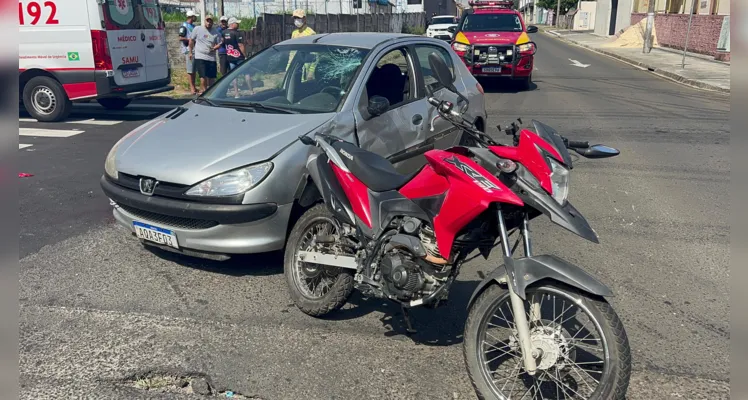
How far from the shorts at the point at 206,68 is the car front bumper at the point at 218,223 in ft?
32.2

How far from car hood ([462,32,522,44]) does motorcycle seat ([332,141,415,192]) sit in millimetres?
12181

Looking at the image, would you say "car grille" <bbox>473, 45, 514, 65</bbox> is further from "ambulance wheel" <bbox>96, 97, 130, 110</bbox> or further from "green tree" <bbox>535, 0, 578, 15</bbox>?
"green tree" <bbox>535, 0, 578, 15</bbox>

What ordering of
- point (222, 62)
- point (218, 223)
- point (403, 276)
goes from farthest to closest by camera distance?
1. point (222, 62)
2. point (218, 223)
3. point (403, 276)

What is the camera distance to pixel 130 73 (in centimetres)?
1127

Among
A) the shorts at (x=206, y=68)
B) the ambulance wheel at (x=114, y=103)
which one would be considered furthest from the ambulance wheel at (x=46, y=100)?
the shorts at (x=206, y=68)

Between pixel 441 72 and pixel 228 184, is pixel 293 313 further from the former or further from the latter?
pixel 441 72

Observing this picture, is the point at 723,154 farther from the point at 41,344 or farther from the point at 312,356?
the point at 41,344

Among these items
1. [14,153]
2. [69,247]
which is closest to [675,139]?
[69,247]

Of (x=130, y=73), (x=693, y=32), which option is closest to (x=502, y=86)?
(x=130, y=73)

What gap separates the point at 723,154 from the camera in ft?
28.6

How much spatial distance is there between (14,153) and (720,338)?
4.00m

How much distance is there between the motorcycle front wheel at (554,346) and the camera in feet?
9.33

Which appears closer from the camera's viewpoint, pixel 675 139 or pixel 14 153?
pixel 14 153

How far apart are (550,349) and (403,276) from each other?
2.90 ft
